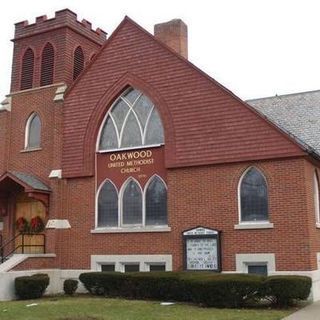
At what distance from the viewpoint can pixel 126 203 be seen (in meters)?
21.1

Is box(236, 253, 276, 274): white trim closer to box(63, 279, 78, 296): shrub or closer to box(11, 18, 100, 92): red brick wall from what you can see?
box(63, 279, 78, 296): shrub

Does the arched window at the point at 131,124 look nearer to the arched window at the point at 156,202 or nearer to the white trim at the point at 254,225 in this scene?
the arched window at the point at 156,202

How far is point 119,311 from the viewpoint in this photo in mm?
14844

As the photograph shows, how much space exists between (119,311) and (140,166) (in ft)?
23.3

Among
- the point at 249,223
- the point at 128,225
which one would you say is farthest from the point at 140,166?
the point at 249,223

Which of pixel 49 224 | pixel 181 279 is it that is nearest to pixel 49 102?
pixel 49 224

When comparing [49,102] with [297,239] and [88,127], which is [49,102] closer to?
[88,127]

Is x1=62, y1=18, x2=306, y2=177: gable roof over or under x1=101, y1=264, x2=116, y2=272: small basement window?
over

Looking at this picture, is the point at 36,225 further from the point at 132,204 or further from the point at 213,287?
the point at 213,287

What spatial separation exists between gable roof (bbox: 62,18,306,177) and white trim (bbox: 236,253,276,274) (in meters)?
3.15

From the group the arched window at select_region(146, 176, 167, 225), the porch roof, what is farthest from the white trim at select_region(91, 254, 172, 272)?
the porch roof

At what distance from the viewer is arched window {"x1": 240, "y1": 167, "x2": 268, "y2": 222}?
1841cm

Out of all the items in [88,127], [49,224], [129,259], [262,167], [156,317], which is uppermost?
[88,127]

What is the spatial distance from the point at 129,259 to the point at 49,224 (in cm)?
366
